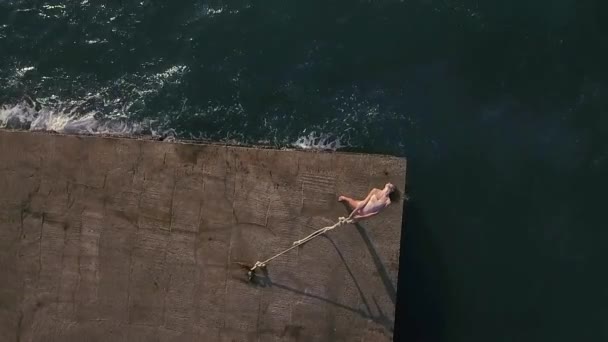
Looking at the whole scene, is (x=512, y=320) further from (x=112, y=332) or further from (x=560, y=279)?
(x=112, y=332)

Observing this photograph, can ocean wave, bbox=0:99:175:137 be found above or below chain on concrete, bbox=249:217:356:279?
above

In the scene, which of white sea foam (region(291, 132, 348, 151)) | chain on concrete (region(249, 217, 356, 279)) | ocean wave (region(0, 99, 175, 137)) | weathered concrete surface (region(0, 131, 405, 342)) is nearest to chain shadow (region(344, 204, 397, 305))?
weathered concrete surface (region(0, 131, 405, 342))

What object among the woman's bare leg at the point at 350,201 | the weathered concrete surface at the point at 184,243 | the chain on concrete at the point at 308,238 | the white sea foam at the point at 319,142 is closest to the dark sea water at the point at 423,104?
the white sea foam at the point at 319,142

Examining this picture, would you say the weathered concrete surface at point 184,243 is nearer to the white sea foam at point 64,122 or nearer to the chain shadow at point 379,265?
the chain shadow at point 379,265

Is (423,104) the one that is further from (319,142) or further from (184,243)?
(184,243)

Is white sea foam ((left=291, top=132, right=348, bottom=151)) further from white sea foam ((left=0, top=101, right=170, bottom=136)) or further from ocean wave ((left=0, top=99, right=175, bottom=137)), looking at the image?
white sea foam ((left=0, top=101, right=170, bottom=136))

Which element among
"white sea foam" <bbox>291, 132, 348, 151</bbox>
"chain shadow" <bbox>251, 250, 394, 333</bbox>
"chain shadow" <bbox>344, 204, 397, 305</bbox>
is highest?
"white sea foam" <bbox>291, 132, 348, 151</bbox>

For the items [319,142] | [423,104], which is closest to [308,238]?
[319,142]
